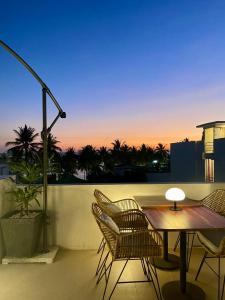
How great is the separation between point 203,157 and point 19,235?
1122 cm

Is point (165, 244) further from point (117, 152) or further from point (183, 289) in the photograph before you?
point (117, 152)

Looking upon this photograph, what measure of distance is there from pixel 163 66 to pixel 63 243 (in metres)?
6.00

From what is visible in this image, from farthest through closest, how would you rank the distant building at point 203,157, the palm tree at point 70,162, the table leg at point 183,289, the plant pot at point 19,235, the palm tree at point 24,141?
the palm tree at point 70,162
the palm tree at point 24,141
the distant building at point 203,157
the plant pot at point 19,235
the table leg at point 183,289

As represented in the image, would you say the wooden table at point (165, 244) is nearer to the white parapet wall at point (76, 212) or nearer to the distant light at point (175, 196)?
the distant light at point (175, 196)

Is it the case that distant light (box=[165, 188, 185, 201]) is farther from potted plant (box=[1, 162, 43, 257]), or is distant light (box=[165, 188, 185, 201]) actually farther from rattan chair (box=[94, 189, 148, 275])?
potted plant (box=[1, 162, 43, 257])

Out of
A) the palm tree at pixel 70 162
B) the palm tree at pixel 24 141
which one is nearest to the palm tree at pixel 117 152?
the palm tree at pixel 70 162

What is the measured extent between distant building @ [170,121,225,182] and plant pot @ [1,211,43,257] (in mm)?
7609

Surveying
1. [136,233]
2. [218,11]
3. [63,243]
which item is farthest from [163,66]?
[136,233]

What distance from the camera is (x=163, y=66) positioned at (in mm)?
8367

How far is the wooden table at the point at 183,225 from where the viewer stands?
246 cm

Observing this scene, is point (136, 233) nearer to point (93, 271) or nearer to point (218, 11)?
point (93, 271)

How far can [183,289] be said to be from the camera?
274cm

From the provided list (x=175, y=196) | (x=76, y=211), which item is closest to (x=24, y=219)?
(x=76, y=211)

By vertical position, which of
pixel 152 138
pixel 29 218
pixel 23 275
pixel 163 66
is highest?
pixel 163 66
